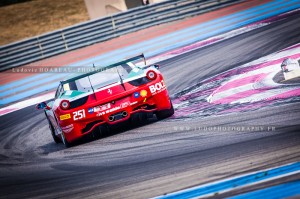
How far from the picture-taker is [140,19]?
23.9m

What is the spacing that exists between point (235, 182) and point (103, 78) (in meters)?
3.97

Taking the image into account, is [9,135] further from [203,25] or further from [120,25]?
[120,25]

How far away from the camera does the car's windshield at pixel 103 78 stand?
791 cm

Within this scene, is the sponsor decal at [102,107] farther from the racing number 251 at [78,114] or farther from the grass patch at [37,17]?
the grass patch at [37,17]

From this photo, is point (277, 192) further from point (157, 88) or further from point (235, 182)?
point (157, 88)

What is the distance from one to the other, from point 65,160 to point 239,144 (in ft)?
8.74

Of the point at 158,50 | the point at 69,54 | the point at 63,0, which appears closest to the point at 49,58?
the point at 69,54

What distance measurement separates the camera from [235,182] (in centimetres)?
454

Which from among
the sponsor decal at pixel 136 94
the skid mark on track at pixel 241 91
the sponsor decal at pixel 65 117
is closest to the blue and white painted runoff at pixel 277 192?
the skid mark on track at pixel 241 91

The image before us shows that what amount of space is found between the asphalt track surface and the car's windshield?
0.79 m

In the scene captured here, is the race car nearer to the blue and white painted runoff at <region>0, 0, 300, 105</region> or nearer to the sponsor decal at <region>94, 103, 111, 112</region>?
the sponsor decal at <region>94, 103, 111, 112</region>

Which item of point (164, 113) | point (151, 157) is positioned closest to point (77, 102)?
point (164, 113)

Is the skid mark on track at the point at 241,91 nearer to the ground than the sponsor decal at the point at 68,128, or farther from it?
nearer to the ground

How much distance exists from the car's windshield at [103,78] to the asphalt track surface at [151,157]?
0.79 metres
